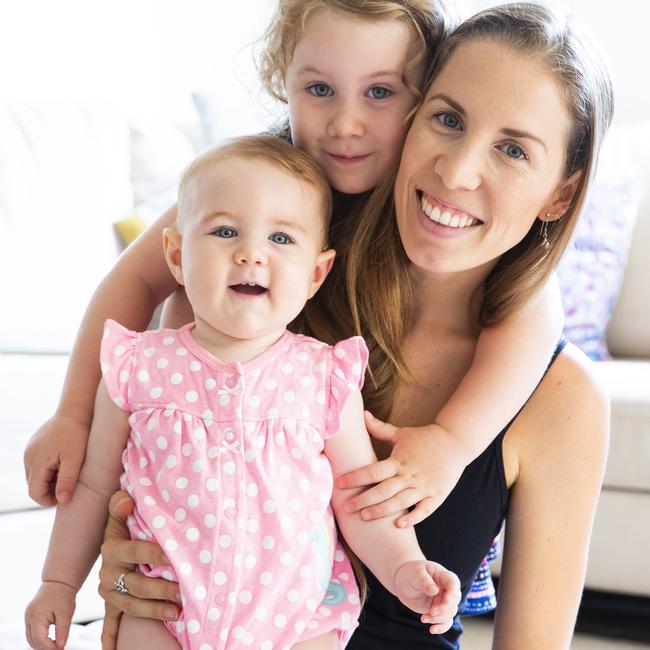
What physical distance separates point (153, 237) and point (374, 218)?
320mm

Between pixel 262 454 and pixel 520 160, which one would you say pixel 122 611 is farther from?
pixel 520 160

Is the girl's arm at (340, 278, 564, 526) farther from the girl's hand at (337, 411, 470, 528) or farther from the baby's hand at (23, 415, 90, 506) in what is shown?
the baby's hand at (23, 415, 90, 506)

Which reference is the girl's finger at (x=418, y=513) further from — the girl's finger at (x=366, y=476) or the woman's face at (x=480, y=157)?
the woman's face at (x=480, y=157)

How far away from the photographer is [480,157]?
128cm

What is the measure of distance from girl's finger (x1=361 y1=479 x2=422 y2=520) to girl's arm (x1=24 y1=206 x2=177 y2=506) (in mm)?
365

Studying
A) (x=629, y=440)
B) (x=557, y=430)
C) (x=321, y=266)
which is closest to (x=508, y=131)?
(x=321, y=266)

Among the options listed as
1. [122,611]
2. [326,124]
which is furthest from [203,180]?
[122,611]

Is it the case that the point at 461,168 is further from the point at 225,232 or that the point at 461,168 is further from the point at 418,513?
the point at 418,513

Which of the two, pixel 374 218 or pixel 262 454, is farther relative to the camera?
pixel 374 218

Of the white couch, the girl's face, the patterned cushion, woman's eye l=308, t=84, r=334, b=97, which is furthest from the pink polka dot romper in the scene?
the patterned cushion

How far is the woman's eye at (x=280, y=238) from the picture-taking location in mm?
1191

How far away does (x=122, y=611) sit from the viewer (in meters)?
1.21

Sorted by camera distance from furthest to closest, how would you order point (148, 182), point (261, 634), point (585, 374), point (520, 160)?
1. point (148, 182)
2. point (585, 374)
3. point (520, 160)
4. point (261, 634)

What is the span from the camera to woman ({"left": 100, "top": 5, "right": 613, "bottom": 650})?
1.28 meters
